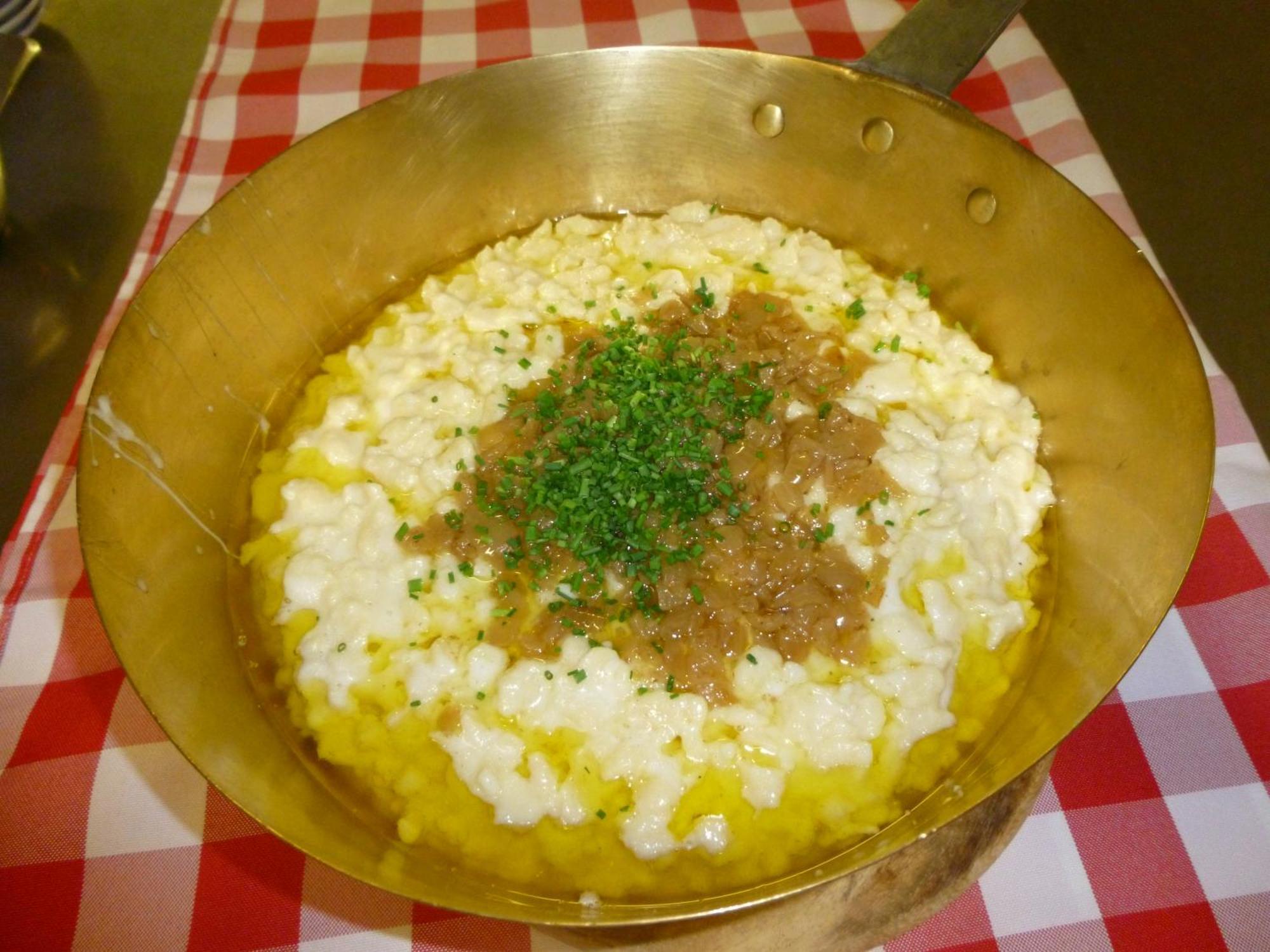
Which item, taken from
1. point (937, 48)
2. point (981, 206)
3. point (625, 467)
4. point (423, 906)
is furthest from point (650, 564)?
point (937, 48)

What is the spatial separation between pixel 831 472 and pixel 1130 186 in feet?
8.88

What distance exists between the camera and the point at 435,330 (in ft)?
9.52

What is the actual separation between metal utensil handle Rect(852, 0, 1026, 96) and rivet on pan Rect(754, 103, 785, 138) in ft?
1.00

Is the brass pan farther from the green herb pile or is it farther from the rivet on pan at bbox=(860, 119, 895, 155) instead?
the green herb pile

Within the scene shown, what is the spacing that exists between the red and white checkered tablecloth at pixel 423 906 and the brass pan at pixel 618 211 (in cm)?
36

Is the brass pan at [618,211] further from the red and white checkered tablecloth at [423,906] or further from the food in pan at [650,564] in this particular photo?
the red and white checkered tablecloth at [423,906]

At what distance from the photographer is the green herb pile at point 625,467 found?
236 centimetres

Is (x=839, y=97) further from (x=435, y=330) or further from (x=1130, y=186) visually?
(x=1130, y=186)

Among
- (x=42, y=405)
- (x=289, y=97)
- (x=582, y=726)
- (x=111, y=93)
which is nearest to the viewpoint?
(x=582, y=726)

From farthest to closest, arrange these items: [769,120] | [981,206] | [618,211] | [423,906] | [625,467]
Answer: [618,211] → [769,120] → [981,206] → [625,467] → [423,906]

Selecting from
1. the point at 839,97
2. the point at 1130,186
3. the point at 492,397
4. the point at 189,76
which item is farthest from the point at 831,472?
the point at 189,76

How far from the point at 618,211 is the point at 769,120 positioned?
0.63 metres

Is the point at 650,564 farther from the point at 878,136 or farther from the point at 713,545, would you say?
the point at 878,136

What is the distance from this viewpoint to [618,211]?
11.0 ft
